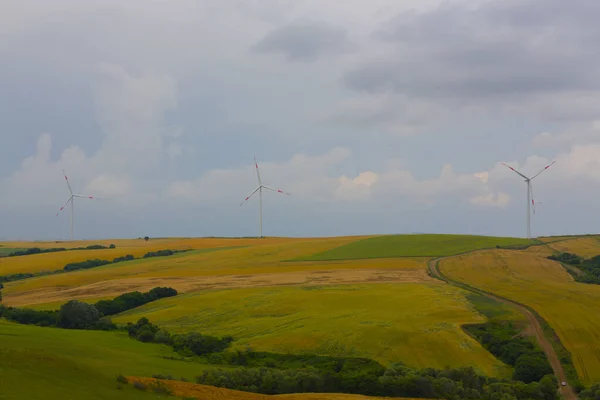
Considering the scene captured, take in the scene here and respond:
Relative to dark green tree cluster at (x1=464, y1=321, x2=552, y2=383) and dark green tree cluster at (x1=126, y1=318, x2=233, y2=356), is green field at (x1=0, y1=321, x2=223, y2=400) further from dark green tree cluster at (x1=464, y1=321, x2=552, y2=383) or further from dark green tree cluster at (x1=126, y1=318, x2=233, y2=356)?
dark green tree cluster at (x1=464, y1=321, x2=552, y2=383)

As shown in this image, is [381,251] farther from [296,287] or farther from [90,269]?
[90,269]

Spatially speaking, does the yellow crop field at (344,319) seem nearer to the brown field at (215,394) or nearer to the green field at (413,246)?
the brown field at (215,394)

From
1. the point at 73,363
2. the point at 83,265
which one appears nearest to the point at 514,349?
the point at 73,363

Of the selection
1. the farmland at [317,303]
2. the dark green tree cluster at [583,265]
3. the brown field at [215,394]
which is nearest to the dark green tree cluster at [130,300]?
the farmland at [317,303]

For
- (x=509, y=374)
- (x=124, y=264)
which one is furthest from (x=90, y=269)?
(x=509, y=374)

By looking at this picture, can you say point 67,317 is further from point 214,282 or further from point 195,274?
point 195,274

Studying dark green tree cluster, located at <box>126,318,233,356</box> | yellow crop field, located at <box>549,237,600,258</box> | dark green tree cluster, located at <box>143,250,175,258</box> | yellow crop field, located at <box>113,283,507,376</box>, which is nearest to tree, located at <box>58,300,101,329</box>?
yellow crop field, located at <box>113,283,507,376</box>
